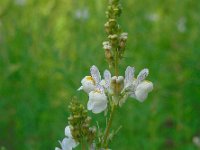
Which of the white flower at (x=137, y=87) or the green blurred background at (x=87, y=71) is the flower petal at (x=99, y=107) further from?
the green blurred background at (x=87, y=71)

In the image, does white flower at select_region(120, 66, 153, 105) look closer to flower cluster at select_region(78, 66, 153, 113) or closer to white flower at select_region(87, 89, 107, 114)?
flower cluster at select_region(78, 66, 153, 113)

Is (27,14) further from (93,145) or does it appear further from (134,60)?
(93,145)

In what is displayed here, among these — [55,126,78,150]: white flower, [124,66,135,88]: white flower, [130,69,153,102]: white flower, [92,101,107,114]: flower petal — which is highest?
[124,66,135,88]: white flower

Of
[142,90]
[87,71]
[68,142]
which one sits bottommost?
[68,142]

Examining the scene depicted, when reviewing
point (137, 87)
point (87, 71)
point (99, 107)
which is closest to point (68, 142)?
point (99, 107)

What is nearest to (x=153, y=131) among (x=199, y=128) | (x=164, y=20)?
(x=199, y=128)

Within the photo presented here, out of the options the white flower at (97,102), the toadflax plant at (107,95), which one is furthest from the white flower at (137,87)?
the white flower at (97,102)

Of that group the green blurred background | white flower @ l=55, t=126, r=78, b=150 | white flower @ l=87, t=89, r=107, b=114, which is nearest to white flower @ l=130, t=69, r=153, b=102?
white flower @ l=87, t=89, r=107, b=114

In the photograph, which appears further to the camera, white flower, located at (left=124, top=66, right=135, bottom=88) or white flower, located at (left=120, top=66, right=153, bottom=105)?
white flower, located at (left=124, top=66, right=135, bottom=88)

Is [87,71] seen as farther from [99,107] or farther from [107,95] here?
[99,107]
